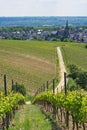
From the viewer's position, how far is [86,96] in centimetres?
1895

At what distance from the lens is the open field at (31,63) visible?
77625 mm

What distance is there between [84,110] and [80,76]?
59.3 meters

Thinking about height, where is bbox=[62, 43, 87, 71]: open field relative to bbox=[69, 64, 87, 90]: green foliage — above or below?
below

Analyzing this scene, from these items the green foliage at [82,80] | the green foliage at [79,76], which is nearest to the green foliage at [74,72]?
the green foliage at [79,76]

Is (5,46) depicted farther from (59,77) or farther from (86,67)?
(59,77)

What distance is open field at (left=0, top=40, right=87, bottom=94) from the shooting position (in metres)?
77.6

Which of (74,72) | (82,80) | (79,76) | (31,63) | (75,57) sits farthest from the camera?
(75,57)

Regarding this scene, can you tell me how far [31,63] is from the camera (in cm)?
9769

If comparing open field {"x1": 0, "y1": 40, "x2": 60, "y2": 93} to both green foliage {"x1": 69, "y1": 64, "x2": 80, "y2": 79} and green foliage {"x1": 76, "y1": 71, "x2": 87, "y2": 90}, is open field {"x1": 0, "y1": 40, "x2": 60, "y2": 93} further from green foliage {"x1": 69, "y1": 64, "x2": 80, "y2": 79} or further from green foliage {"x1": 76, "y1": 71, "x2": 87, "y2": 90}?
green foliage {"x1": 76, "y1": 71, "x2": 87, "y2": 90}

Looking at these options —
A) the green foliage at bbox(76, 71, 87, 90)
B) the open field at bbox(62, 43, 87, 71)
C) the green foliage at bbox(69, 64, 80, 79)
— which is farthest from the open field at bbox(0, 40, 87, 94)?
the green foliage at bbox(76, 71, 87, 90)

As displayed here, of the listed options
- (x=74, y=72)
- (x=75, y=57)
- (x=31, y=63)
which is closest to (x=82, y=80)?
(x=74, y=72)

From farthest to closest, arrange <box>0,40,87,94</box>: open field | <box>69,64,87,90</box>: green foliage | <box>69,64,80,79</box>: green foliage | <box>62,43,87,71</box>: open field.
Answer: <box>62,43,87,71</box>: open field → <box>69,64,80,79</box>: green foliage → <box>0,40,87,94</box>: open field → <box>69,64,87,90</box>: green foliage

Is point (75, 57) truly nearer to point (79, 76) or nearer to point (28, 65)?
point (28, 65)

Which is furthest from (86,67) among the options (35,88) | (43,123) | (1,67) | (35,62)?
(43,123)
